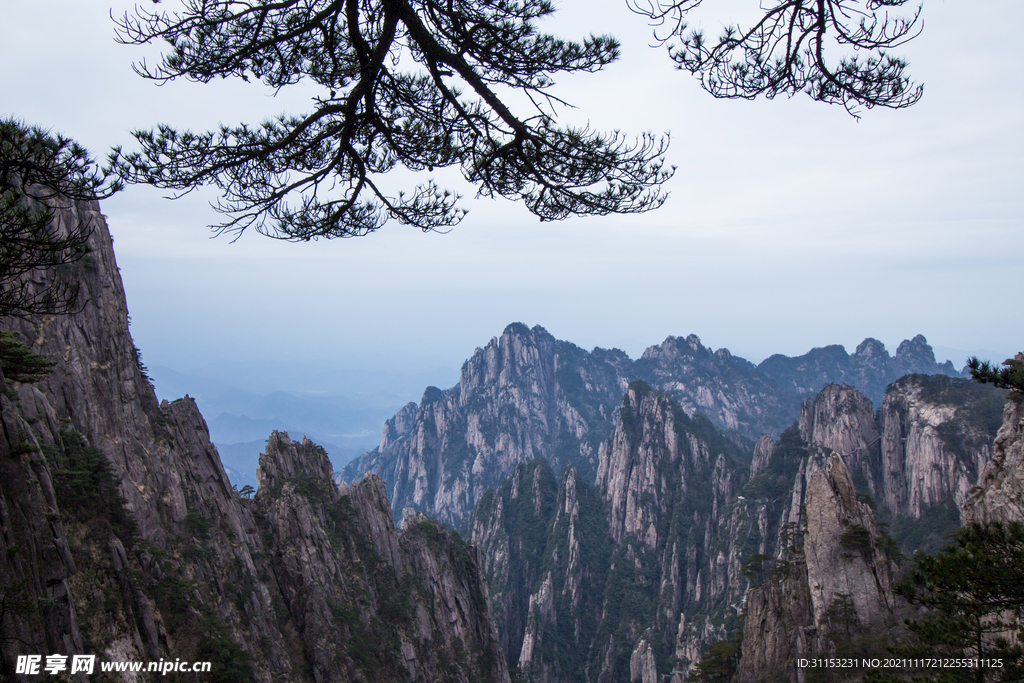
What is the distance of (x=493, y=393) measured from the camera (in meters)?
170

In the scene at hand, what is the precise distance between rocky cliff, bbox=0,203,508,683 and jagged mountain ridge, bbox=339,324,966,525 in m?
118

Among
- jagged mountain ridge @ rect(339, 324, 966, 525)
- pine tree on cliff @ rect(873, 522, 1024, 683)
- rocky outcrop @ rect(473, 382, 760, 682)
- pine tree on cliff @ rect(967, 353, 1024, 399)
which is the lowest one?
rocky outcrop @ rect(473, 382, 760, 682)

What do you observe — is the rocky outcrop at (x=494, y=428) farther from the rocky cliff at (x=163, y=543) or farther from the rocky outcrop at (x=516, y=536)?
the rocky cliff at (x=163, y=543)

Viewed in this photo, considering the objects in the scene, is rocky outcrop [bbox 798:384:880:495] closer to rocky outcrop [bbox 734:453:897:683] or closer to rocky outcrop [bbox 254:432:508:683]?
rocky outcrop [bbox 734:453:897:683]

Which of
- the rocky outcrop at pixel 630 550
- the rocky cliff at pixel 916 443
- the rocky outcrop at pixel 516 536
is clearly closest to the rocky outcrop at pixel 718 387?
the rocky outcrop at pixel 630 550

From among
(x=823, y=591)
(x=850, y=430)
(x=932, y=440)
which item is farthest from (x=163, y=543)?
(x=850, y=430)

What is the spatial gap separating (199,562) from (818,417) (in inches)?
3368

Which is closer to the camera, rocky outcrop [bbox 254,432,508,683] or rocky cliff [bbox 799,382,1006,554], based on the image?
rocky outcrop [bbox 254,432,508,683]

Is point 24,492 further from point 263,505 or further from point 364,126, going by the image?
point 263,505

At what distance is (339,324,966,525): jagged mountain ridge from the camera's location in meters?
162

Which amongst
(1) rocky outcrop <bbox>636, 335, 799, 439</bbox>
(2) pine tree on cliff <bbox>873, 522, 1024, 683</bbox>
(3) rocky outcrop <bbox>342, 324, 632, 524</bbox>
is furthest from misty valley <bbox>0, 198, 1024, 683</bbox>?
(1) rocky outcrop <bbox>636, 335, 799, 439</bbox>

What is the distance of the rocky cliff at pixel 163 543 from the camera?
10703 mm

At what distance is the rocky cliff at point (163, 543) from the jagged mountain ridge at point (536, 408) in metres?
118

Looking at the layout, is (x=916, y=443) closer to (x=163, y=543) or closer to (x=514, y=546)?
(x=514, y=546)
